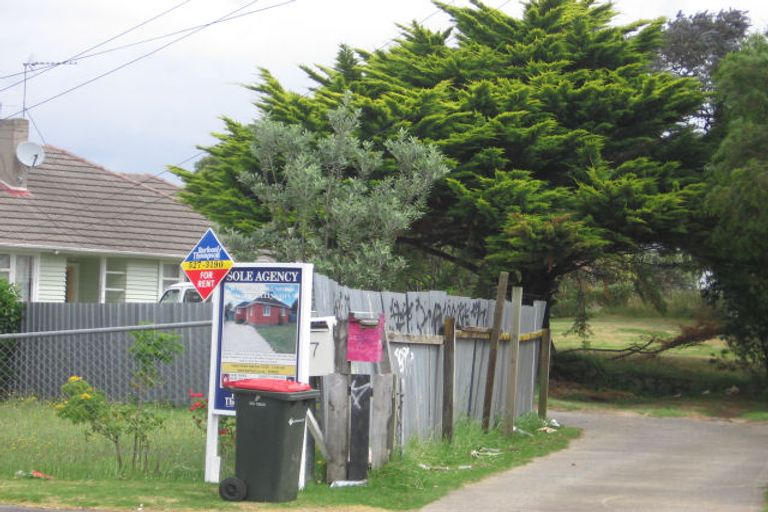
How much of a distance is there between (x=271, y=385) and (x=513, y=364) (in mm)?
7138

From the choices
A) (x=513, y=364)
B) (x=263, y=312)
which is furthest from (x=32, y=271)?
(x=263, y=312)

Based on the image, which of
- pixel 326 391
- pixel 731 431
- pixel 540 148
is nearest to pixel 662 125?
pixel 540 148

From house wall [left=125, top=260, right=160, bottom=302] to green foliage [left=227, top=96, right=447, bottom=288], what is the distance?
8471 mm

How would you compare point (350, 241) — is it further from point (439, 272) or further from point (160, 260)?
point (439, 272)

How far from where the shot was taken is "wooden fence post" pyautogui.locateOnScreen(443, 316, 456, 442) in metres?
14.1

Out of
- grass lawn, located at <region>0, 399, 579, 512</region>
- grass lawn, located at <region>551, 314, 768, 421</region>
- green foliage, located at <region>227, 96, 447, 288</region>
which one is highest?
green foliage, located at <region>227, 96, 447, 288</region>

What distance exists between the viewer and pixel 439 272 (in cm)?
3219

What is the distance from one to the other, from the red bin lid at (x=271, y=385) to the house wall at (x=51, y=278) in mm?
17011

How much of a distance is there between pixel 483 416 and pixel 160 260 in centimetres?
1393

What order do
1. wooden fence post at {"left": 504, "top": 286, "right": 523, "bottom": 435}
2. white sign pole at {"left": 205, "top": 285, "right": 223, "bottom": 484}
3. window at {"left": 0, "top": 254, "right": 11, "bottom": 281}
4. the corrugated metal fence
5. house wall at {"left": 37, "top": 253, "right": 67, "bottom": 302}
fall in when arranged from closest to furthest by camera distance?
white sign pole at {"left": 205, "top": 285, "right": 223, "bottom": 484}
the corrugated metal fence
wooden fence post at {"left": 504, "top": 286, "right": 523, "bottom": 435}
window at {"left": 0, "top": 254, "right": 11, "bottom": 281}
house wall at {"left": 37, "top": 253, "right": 67, "bottom": 302}

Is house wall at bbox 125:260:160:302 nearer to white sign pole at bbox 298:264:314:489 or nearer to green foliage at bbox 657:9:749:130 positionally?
white sign pole at bbox 298:264:314:489

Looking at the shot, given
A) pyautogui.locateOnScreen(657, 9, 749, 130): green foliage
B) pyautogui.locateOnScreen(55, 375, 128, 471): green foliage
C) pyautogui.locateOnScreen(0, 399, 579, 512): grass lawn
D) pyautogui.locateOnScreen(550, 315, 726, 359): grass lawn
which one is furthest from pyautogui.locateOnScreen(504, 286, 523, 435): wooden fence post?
pyautogui.locateOnScreen(657, 9, 749, 130): green foliage

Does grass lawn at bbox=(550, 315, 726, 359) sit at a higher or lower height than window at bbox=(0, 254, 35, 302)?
lower

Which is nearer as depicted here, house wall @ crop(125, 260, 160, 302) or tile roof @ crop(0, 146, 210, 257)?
tile roof @ crop(0, 146, 210, 257)
